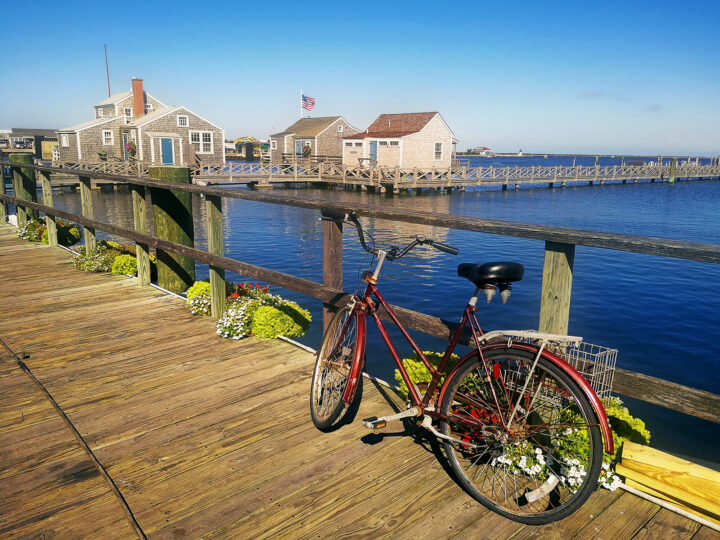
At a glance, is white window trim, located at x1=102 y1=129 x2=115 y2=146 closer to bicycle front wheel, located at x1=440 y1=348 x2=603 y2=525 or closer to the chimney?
the chimney

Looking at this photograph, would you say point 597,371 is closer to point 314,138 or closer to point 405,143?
point 405,143

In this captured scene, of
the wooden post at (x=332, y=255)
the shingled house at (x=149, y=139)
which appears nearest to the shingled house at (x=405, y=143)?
the shingled house at (x=149, y=139)

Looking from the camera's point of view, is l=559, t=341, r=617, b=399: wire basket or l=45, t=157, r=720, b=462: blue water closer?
l=559, t=341, r=617, b=399: wire basket

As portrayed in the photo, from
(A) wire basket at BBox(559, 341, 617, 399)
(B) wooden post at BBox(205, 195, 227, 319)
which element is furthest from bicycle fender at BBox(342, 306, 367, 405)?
(B) wooden post at BBox(205, 195, 227, 319)

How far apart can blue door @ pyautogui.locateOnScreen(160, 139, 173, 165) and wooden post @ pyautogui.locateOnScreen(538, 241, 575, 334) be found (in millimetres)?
48439

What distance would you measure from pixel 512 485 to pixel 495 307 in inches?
510

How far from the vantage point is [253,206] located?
137ft

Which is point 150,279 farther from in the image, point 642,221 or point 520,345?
point 642,221

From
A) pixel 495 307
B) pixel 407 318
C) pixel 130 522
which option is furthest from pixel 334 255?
pixel 495 307


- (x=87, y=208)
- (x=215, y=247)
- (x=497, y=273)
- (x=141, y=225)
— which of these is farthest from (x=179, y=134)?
(x=497, y=273)

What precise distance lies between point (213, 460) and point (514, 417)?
1815 millimetres

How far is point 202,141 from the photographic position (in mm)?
49844

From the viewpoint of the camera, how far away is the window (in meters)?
49.1

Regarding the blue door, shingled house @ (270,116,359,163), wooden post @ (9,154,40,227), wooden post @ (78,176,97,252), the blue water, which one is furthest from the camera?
shingled house @ (270,116,359,163)
